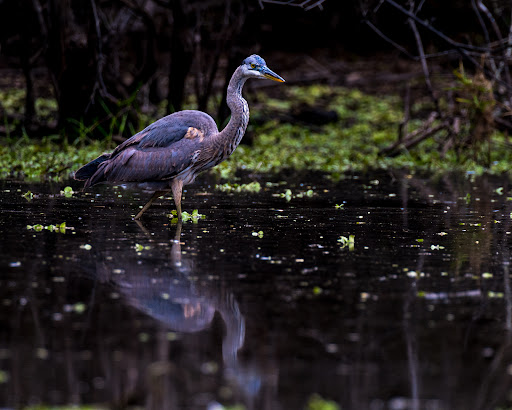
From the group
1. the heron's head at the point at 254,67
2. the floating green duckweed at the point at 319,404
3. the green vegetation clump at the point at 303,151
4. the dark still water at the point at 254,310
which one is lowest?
the floating green duckweed at the point at 319,404

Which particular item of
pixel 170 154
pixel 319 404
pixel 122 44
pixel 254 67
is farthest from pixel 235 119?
pixel 122 44

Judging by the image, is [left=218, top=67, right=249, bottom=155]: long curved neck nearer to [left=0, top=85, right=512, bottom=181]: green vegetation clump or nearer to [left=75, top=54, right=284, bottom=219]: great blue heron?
[left=75, top=54, right=284, bottom=219]: great blue heron

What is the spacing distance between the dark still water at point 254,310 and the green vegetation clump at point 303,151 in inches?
127

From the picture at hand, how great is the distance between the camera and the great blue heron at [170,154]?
777 centimetres

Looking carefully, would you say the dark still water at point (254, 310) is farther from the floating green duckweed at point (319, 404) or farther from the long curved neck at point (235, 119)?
the long curved neck at point (235, 119)

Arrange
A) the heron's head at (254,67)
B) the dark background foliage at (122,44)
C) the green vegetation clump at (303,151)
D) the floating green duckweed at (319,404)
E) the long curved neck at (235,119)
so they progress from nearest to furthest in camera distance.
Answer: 1. the floating green duckweed at (319,404)
2. the long curved neck at (235,119)
3. the heron's head at (254,67)
4. the green vegetation clump at (303,151)
5. the dark background foliage at (122,44)

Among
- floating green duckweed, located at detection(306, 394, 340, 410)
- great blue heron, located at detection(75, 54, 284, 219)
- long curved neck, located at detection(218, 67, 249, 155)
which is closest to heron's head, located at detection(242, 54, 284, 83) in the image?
long curved neck, located at detection(218, 67, 249, 155)

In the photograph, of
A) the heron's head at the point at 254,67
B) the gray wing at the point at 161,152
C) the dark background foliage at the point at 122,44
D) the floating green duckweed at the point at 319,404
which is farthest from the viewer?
the dark background foliage at the point at 122,44

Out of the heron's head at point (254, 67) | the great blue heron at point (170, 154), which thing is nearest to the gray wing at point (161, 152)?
the great blue heron at point (170, 154)

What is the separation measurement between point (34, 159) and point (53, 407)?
8851 mm

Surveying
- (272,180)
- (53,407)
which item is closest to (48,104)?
(272,180)

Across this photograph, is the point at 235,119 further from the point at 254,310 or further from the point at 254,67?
the point at 254,310

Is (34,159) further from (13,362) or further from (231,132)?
(13,362)

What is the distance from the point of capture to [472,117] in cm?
1298
